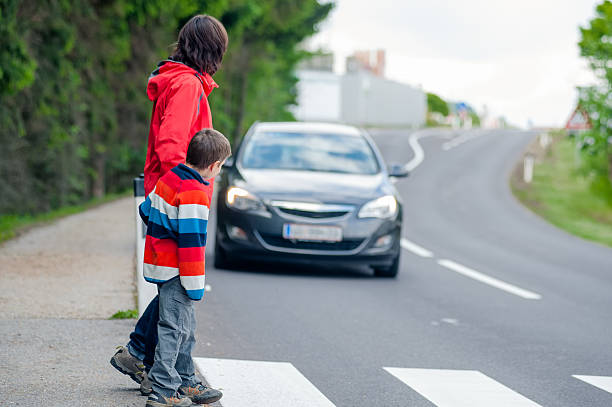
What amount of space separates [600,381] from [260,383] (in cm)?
210

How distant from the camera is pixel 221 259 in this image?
1064cm

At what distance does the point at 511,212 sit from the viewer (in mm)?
22766

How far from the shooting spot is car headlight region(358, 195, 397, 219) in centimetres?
1035

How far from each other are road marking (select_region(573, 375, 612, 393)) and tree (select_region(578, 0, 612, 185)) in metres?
19.8

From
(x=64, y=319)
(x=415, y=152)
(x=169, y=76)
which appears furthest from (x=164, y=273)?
(x=415, y=152)

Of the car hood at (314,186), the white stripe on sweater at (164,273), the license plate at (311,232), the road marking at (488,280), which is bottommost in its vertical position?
the road marking at (488,280)

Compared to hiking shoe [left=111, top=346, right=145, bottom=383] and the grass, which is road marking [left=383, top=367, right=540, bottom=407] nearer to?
hiking shoe [left=111, top=346, right=145, bottom=383]

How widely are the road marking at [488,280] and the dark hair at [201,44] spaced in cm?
574

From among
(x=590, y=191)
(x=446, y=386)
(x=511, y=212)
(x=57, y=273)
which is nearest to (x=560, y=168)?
(x=590, y=191)

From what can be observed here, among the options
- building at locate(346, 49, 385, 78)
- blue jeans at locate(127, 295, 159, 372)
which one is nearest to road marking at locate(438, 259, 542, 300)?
blue jeans at locate(127, 295, 159, 372)

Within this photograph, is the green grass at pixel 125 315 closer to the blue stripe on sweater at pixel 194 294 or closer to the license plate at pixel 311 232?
the blue stripe on sweater at pixel 194 294

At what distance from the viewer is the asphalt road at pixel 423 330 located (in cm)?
572

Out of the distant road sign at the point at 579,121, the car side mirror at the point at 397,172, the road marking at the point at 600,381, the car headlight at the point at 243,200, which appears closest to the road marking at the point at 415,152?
the distant road sign at the point at 579,121

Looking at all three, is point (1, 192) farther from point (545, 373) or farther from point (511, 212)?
point (545, 373)
